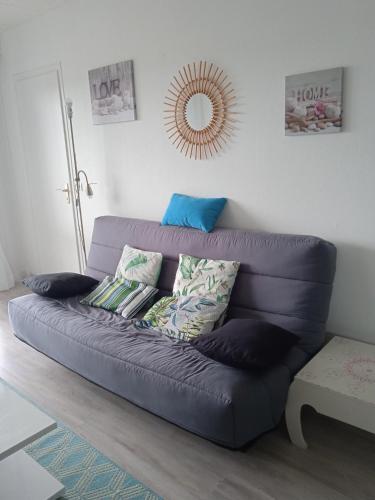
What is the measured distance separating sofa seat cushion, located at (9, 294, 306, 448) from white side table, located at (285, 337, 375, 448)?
76mm

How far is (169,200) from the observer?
308 centimetres

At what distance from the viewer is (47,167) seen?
4078 millimetres

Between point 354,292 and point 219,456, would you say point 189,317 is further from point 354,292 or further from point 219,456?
point 354,292

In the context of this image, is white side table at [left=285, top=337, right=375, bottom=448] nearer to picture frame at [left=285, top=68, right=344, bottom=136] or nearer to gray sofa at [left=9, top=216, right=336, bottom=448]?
gray sofa at [left=9, top=216, right=336, bottom=448]

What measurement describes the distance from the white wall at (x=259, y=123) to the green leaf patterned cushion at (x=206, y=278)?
396 millimetres

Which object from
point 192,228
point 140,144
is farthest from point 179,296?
point 140,144

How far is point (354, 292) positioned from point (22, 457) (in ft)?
5.96

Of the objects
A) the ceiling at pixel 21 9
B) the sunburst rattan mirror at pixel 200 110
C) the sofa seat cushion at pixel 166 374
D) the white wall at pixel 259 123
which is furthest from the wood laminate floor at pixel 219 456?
the ceiling at pixel 21 9

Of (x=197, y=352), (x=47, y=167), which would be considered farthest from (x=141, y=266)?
(x=47, y=167)

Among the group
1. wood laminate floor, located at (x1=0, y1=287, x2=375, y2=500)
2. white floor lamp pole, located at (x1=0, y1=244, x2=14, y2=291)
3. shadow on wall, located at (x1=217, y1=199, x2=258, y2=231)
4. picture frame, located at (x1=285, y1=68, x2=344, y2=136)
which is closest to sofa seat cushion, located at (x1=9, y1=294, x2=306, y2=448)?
wood laminate floor, located at (x1=0, y1=287, x2=375, y2=500)

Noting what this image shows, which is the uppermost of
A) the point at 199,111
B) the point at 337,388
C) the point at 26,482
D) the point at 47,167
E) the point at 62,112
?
the point at 62,112

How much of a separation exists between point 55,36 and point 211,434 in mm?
3322

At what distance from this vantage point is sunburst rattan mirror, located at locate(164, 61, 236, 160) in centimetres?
259

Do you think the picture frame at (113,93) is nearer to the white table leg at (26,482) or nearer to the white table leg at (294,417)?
the white table leg at (294,417)
